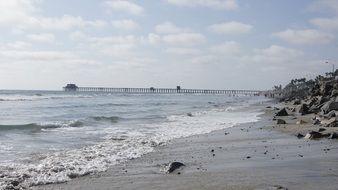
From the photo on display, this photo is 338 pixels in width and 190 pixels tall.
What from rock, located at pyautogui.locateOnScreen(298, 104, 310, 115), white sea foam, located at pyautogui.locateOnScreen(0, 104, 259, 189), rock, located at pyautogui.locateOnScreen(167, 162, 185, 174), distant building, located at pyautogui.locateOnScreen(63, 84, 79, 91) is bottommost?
white sea foam, located at pyautogui.locateOnScreen(0, 104, 259, 189)

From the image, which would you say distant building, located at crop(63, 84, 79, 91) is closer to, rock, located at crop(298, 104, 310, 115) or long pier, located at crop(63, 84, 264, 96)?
long pier, located at crop(63, 84, 264, 96)

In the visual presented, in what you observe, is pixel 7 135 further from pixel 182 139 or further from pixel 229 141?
pixel 229 141

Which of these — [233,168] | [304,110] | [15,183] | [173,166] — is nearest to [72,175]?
[15,183]

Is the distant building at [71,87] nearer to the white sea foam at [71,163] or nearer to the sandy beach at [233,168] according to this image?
the white sea foam at [71,163]

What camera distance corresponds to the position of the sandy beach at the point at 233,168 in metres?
9.01

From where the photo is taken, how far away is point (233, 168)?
10789mm

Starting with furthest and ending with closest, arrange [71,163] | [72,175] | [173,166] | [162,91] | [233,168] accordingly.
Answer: [162,91]
[71,163]
[173,166]
[233,168]
[72,175]

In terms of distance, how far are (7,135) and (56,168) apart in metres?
11.1

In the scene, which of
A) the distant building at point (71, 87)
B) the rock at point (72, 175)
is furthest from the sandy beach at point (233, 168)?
the distant building at point (71, 87)

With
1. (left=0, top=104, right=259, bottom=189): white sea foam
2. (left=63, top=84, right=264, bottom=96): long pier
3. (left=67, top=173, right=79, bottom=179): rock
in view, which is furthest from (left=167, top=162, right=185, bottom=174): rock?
(left=63, top=84, right=264, bottom=96): long pier

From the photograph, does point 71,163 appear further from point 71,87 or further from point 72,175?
point 71,87

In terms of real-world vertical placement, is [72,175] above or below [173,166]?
below

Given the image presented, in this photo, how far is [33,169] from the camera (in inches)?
446

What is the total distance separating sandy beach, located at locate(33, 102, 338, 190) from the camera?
9.01 meters
